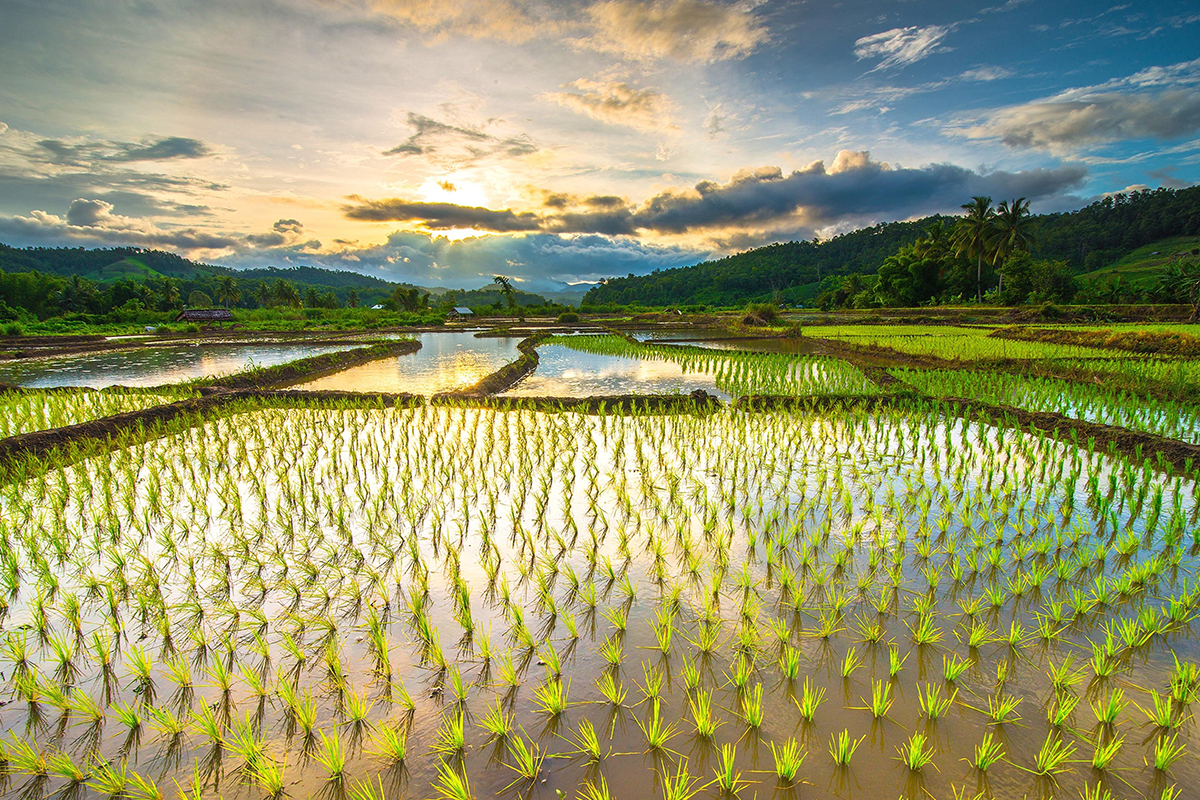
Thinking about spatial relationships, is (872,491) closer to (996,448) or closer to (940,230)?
(996,448)

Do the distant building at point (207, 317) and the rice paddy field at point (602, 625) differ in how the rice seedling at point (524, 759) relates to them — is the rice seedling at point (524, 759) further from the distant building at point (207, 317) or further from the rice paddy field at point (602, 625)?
the distant building at point (207, 317)

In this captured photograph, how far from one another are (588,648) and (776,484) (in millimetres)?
2898

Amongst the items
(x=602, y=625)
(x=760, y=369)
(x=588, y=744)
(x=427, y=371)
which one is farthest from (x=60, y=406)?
(x=760, y=369)

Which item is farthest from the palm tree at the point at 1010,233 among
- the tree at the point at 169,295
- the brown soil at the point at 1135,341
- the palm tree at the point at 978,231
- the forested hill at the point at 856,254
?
the tree at the point at 169,295

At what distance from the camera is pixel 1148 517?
12.9ft

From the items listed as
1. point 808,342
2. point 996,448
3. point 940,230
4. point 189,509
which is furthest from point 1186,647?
point 940,230

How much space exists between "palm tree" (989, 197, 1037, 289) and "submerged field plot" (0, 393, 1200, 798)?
113 ft

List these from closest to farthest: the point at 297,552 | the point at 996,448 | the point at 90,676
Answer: the point at 90,676
the point at 297,552
the point at 996,448

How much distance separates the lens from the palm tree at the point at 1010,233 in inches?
1260

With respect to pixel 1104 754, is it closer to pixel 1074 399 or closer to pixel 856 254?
pixel 1074 399

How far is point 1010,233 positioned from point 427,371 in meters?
35.8

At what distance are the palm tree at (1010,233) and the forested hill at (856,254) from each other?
10.9 metres

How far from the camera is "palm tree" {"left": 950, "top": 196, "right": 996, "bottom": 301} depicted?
32625 mm

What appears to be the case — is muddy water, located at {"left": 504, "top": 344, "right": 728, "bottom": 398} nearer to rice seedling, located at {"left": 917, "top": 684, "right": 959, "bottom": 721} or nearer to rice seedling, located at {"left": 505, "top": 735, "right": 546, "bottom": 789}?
rice seedling, located at {"left": 917, "top": 684, "right": 959, "bottom": 721}
